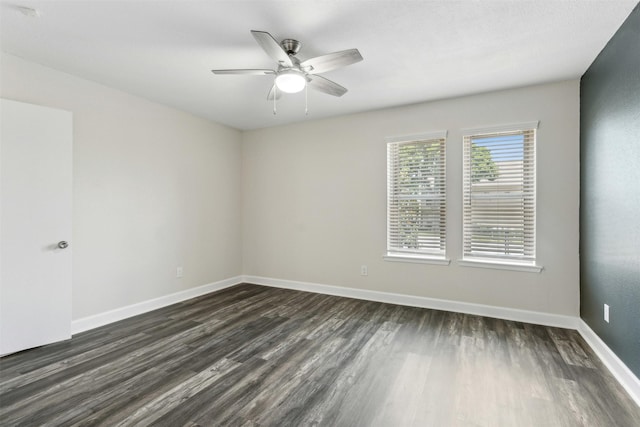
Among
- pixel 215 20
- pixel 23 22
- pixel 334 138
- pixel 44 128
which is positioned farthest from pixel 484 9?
pixel 44 128

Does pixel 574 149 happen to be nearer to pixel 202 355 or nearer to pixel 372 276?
pixel 372 276

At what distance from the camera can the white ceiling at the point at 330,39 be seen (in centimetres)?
208

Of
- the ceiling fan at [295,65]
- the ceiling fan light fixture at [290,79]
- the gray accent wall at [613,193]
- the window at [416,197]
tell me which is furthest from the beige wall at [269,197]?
the ceiling fan light fixture at [290,79]

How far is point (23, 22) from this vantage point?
2.26 metres

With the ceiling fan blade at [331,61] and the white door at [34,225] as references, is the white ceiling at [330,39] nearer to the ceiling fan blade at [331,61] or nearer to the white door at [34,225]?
the ceiling fan blade at [331,61]

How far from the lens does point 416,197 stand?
4043 mm

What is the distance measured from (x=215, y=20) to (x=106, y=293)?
3.11 metres

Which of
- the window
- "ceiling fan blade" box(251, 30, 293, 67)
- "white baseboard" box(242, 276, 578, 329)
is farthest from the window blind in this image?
"ceiling fan blade" box(251, 30, 293, 67)

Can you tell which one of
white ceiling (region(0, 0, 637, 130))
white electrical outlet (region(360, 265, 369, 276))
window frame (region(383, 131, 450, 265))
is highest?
white ceiling (region(0, 0, 637, 130))

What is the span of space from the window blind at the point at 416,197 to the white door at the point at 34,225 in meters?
3.73

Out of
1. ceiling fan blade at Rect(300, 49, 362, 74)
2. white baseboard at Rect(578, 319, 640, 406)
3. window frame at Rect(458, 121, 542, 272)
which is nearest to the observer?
white baseboard at Rect(578, 319, 640, 406)

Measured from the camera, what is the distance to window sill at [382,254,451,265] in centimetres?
385

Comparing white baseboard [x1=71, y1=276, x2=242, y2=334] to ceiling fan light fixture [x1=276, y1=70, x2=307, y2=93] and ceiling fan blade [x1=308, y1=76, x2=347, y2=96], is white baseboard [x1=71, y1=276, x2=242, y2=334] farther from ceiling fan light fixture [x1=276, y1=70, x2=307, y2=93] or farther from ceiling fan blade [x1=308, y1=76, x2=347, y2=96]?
ceiling fan blade [x1=308, y1=76, x2=347, y2=96]

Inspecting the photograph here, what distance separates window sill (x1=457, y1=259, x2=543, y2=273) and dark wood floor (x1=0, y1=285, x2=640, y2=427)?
62 cm
